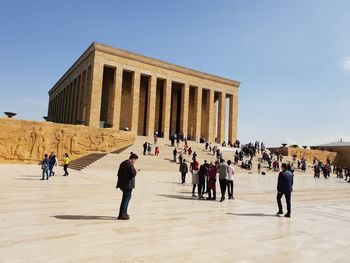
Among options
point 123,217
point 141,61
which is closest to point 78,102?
point 141,61

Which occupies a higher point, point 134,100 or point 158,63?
point 158,63

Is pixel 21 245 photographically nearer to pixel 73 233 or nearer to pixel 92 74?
pixel 73 233

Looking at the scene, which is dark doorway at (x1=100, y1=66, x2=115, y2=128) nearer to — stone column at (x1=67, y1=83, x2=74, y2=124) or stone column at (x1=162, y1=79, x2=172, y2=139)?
stone column at (x1=67, y1=83, x2=74, y2=124)

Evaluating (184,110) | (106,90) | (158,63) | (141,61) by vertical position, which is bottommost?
(184,110)

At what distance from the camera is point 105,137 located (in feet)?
86.6

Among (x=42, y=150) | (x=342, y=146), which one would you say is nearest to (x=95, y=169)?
(x=42, y=150)

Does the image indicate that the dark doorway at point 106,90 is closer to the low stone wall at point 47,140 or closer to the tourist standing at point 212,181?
the low stone wall at point 47,140

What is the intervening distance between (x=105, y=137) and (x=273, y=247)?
23197 millimetres

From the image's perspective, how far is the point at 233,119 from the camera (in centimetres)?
4178

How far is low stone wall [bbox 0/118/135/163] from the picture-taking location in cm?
2256

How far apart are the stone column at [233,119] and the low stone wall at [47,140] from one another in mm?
19405

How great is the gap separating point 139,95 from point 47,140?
54.4 feet

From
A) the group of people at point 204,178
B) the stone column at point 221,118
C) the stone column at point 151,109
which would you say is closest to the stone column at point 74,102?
the stone column at point 151,109

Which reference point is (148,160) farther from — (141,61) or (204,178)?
(141,61)
